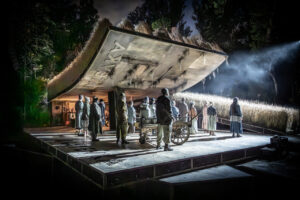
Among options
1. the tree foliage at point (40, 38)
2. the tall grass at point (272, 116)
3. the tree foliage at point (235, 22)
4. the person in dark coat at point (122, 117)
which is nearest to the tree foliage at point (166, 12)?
the tree foliage at point (235, 22)

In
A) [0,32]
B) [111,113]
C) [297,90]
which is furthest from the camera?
[297,90]

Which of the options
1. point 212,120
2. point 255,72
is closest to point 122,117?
point 212,120

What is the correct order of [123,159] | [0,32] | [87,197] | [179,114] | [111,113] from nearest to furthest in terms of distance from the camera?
[123,159], [87,197], [179,114], [111,113], [0,32]

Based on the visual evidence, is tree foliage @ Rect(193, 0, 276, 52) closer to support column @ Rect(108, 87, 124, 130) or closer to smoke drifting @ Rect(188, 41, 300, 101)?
smoke drifting @ Rect(188, 41, 300, 101)

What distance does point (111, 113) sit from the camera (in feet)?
35.6

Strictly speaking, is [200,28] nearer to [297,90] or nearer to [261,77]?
[261,77]

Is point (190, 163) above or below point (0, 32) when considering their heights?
below

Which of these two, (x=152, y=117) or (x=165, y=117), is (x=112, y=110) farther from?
(x=165, y=117)

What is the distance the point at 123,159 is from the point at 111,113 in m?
6.13

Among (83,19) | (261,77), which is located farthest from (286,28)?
(83,19)

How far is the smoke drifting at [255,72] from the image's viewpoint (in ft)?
60.1

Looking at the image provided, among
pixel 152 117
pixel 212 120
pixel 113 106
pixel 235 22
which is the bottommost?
pixel 212 120

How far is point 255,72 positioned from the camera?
19.7m

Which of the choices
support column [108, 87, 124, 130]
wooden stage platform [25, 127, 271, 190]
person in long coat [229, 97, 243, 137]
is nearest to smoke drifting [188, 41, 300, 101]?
person in long coat [229, 97, 243, 137]
